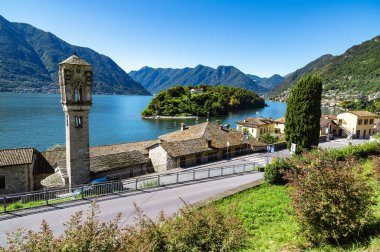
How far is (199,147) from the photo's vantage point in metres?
37.2

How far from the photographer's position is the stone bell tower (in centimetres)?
2408

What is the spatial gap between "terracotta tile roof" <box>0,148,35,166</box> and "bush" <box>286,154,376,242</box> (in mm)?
25346

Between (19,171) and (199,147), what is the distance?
20.2m

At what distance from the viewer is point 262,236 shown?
38.8 ft

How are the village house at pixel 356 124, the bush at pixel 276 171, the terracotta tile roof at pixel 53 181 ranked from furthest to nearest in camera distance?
1. the village house at pixel 356 124
2. the terracotta tile roof at pixel 53 181
3. the bush at pixel 276 171

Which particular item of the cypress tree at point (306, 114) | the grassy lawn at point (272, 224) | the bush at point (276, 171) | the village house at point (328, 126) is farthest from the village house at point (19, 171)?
the village house at point (328, 126)

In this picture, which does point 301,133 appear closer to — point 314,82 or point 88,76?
point 314,82

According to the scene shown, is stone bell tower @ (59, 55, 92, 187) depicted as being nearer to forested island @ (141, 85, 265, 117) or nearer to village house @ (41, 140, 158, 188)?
village house @ (41, 140, 158, 188)

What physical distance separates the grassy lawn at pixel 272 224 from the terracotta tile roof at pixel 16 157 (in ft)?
63.7

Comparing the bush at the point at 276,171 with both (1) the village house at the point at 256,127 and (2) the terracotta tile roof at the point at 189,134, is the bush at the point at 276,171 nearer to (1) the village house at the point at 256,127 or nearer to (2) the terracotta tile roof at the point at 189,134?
(2) the terracotta tile roof at the point at 189,134

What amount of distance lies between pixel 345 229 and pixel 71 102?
22.2 meters

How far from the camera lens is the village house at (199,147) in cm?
3462

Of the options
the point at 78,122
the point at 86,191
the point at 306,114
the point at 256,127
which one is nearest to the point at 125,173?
the point at 78,122

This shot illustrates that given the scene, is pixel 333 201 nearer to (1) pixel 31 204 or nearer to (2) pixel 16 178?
(1) pixel 31 204
